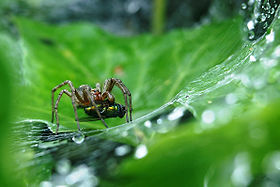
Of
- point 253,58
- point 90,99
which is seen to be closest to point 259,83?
point 253,58

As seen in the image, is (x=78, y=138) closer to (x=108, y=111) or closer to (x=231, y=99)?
(x=108, y=111)

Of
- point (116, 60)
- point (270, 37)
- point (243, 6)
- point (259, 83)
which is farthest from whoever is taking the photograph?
point (116, 60)

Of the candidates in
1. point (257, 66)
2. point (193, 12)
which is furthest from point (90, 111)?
point (193, 12)

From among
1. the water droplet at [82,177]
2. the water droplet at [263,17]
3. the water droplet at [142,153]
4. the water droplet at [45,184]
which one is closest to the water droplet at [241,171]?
the water droplet at [142,153]

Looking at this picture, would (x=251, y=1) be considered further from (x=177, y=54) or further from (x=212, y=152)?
(x=212, y=152)

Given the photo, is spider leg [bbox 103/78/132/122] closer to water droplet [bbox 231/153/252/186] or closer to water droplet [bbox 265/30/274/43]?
water droplet [bbox 265/30/274/43]

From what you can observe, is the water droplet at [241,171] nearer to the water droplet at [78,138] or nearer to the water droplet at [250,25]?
the water droplet at [78,138]

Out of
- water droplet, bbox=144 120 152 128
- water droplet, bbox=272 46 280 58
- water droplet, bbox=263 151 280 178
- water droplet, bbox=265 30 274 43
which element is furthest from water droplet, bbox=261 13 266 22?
water droplet, bbox=263 151 280 178
